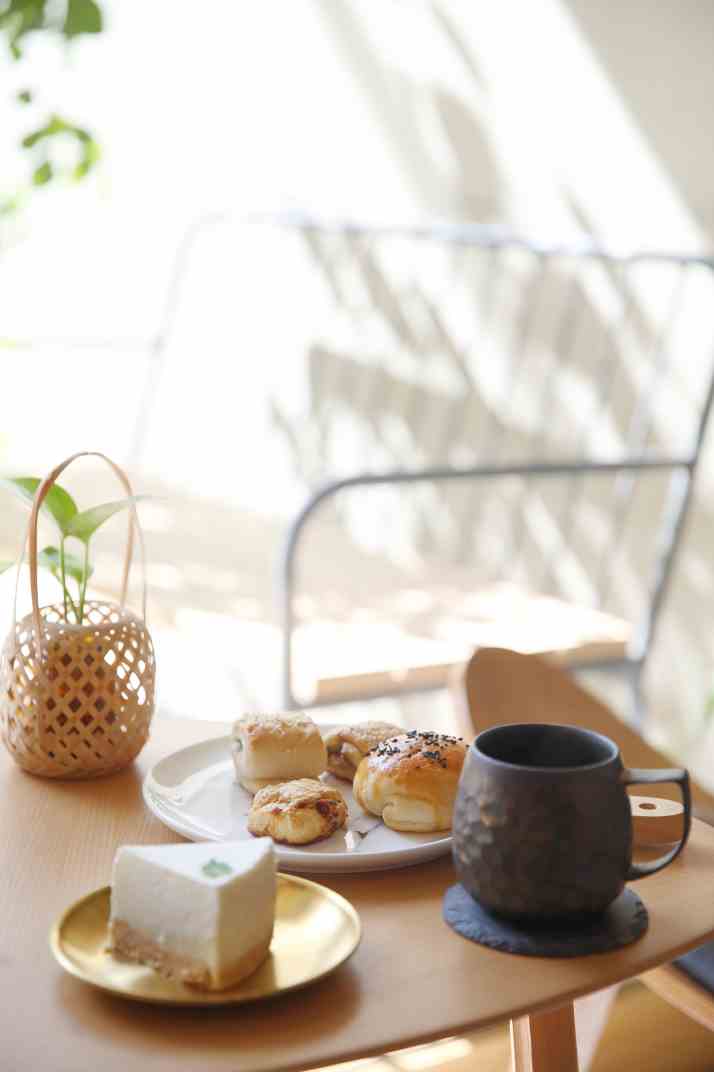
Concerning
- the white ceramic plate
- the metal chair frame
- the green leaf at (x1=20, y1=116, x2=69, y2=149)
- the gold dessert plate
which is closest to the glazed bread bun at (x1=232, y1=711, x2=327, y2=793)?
the white ceramic plate

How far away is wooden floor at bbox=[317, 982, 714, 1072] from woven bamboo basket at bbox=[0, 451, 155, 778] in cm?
88

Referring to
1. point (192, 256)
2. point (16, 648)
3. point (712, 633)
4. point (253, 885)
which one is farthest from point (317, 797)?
point (192, 256)

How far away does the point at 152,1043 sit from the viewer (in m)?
0.68

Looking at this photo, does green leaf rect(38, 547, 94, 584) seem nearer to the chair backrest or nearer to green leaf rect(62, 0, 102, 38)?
the chair backrest

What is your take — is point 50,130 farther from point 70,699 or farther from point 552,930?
point 552,930

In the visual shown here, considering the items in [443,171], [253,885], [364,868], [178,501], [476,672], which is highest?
[253,885]

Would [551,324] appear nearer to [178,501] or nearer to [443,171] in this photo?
[443,171]

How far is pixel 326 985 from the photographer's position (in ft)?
2.43

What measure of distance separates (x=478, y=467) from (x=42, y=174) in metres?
1.32

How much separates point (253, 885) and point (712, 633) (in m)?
2.13

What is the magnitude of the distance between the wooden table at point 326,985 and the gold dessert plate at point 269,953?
0.05 feet

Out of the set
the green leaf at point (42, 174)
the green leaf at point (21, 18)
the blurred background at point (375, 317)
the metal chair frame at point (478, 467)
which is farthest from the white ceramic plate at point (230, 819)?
the green leaf at point (42, 174)

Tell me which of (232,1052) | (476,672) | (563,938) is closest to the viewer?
(232,1052)

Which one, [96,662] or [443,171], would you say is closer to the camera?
[96,662]
